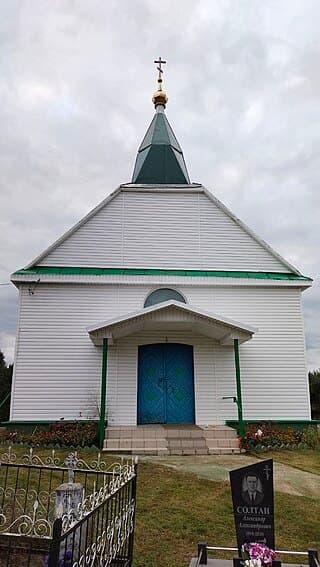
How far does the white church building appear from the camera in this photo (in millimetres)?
10773

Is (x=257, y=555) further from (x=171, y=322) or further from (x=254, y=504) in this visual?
(x=171, y=322)

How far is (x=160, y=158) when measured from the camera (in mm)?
15070

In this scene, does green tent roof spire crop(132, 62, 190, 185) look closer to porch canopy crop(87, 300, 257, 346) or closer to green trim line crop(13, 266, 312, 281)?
green trim line crop(13, 266, 312, 281)

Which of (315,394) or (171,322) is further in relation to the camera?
(315,394)

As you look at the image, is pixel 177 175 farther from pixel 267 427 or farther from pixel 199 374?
pixel 267 427

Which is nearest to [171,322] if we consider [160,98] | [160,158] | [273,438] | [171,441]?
[171,441]

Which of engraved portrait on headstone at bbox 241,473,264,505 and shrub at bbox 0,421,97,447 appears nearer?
engraved portrait on headstone at bbox 241,473,264,505

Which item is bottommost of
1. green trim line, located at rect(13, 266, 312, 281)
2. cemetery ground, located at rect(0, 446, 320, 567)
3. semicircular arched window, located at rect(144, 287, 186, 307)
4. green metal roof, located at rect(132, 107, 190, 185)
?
cemetery ground, located at rect(0, 446, 320, 567)

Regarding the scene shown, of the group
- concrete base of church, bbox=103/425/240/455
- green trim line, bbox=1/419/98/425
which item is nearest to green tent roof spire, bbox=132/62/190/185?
green trim line, bbox=1/419/98/425

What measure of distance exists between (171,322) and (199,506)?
17.6 feet

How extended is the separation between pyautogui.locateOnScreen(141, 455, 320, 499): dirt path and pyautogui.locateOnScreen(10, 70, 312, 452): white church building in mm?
2079

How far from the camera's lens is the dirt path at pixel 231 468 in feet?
21.0

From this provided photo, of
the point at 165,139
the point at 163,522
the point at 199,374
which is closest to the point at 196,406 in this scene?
the point at 199,374

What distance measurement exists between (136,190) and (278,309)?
18.0 feet
